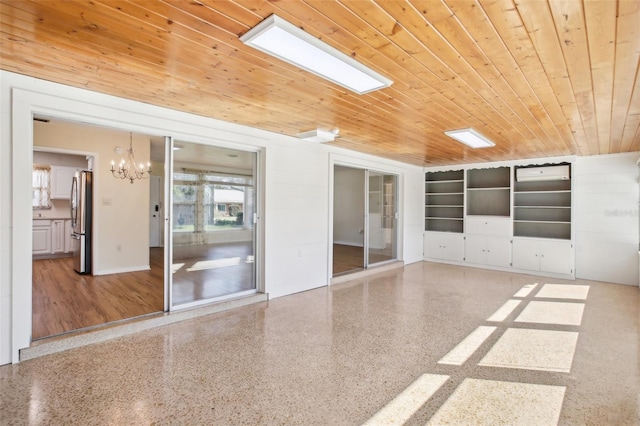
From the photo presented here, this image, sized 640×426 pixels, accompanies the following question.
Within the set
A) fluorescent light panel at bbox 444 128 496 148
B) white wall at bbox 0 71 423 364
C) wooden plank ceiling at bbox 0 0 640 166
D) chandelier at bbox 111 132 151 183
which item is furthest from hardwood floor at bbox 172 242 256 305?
fluorescent light panel at bbox 444 128 496 148

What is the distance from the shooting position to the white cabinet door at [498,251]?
6969mm

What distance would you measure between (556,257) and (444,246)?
7.36 ft

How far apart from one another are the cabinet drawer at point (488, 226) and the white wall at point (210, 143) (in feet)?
4.43

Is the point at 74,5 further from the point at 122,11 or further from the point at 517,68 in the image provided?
the point at 517,68

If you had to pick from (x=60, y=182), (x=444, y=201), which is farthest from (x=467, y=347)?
(x=60, y=182)

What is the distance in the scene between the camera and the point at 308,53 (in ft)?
7.25

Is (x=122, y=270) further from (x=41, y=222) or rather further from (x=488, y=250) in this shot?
(x=488, y=250)

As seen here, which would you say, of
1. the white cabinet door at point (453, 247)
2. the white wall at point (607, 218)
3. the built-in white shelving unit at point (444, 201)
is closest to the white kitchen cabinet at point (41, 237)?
the built-in white shelving unit at point (444, 201)

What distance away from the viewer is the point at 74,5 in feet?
5.86

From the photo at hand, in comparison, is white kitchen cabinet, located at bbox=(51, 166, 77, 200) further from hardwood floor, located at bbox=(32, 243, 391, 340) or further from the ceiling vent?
the ceiling vent

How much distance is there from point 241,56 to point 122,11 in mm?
759

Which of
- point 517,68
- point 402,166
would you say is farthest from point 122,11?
point 402,166

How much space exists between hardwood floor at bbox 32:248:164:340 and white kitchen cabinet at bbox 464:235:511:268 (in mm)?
6372

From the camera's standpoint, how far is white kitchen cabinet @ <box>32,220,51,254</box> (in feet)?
23.9
